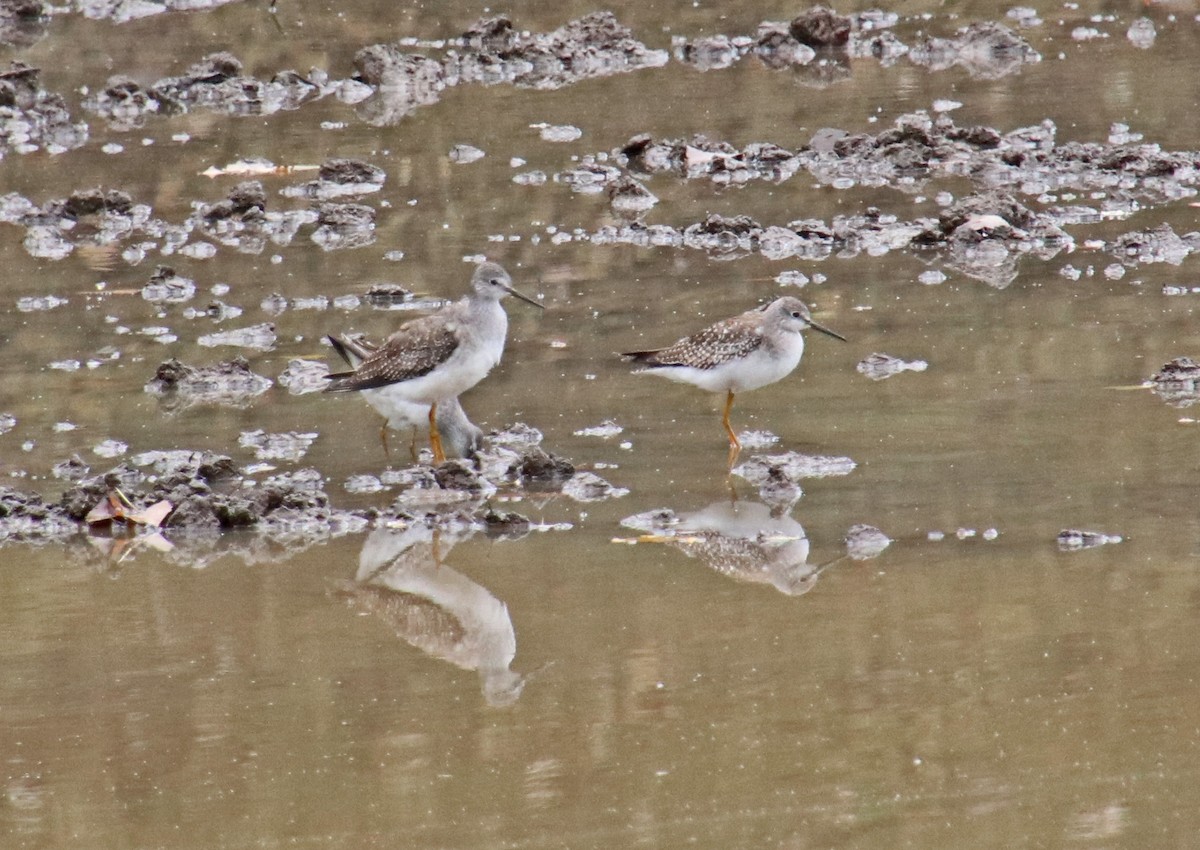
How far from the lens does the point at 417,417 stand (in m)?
10.1

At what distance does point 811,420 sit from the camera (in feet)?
32.6

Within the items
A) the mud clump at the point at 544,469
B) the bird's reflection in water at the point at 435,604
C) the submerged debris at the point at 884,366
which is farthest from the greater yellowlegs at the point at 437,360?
the submerged debris at the point at 884,366

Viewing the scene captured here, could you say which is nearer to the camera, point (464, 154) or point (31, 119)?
point (464, 154)

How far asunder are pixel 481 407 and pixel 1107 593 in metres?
4.24

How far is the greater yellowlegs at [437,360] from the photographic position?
9938 millimetres

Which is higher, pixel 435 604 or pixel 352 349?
pixel 435 604

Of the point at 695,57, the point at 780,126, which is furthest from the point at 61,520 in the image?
the point at 695,57

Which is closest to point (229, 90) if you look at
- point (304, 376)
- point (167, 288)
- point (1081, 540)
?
point (167, 288)

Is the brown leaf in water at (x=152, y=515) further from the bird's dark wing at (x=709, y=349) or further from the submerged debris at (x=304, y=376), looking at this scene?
the bird's dark wing at (x=709, y=349)

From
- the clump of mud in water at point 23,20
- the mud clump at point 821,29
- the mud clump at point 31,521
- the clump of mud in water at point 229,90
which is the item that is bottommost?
the clump of mud in water at point 23,20

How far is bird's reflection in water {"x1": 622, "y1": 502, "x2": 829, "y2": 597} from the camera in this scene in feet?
25.7

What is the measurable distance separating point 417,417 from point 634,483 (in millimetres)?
1571

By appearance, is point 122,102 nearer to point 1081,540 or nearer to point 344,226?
point 344,226

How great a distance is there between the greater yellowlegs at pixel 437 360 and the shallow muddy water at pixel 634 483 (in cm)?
37
